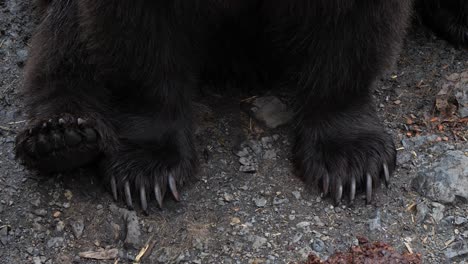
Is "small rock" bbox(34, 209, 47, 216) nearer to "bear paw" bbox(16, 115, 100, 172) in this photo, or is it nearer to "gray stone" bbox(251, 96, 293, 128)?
"bear paw" bbox(16, 115, 100, 172)

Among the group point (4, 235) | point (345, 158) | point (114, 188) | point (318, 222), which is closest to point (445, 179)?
point (345, 158)

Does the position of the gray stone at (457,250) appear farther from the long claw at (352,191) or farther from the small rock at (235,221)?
the small rock at (235,221)

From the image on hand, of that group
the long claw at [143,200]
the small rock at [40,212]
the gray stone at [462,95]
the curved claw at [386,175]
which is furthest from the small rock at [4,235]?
the gray stone at [462,95]

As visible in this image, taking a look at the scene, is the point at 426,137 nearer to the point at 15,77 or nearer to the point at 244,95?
the point at 244,95

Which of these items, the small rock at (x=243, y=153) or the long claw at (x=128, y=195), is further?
the small rock at (x=243, y=153)

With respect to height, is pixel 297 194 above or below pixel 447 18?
below

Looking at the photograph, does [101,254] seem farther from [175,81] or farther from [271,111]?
[271,111]

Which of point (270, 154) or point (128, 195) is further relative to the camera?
point (270, 154)
